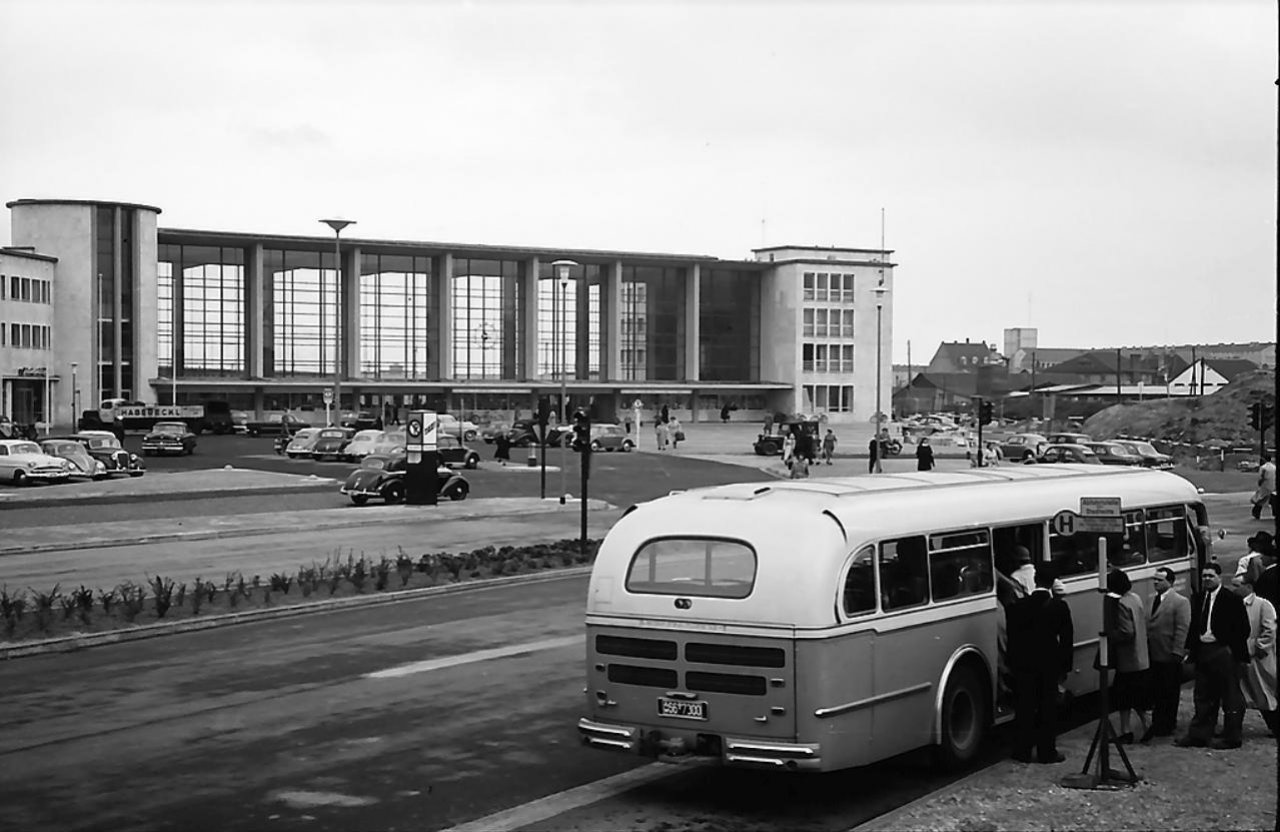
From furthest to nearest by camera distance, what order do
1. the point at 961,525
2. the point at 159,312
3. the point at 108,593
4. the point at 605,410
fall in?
the point at 605,410 < the point at 159,312 < the point at 108,593 < the point at 961,525

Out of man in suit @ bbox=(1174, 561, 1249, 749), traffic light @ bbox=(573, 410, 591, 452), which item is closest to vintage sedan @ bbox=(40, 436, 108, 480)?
traffic light @ bbox=(573, 410, 591, 452)

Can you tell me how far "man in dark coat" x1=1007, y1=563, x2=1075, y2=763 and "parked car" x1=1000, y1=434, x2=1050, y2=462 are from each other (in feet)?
200

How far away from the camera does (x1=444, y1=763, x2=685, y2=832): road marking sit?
10992 mm

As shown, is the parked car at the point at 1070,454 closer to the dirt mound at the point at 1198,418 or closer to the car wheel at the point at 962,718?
the dirt mound at the point at 1198,418

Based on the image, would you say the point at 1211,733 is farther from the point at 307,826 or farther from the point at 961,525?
the point at 307,826

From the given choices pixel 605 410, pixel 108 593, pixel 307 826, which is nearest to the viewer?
pixel 307 826

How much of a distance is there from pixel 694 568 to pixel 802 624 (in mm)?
1066

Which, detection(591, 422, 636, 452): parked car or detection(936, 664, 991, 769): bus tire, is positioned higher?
detection(591, 422, 636, 452): parked car

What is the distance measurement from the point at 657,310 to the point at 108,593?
352ft

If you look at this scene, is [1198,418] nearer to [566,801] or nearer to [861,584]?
[861,584]

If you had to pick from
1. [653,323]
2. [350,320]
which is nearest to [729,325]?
[653,323]

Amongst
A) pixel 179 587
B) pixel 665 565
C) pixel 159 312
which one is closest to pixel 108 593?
pixel 179 587

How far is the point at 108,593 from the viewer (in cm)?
2395

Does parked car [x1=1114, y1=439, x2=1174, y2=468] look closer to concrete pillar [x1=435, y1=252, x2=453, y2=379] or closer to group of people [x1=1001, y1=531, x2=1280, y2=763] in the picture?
group of people [x1=1001, y1=531, x2=1280, y2=763]
